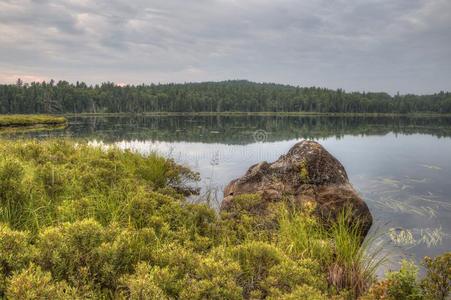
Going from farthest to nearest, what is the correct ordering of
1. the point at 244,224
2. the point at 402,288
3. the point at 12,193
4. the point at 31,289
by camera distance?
1. the point at 244,224
2. the point at 12,193
3. the point at 402,288
4. the point at 31,289

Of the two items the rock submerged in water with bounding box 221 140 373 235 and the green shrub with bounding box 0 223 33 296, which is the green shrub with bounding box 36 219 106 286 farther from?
the rock submerged in water with bounding box 221 140 373 235

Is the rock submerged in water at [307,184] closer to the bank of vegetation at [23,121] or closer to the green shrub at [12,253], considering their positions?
the green shrub at [12,253]

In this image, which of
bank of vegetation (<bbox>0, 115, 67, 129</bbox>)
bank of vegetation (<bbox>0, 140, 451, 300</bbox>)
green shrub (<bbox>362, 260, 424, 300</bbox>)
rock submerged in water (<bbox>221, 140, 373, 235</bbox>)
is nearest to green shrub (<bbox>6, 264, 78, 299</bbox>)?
bank of vegetation (<bbox>0, 140, 451, 300</bbox>)

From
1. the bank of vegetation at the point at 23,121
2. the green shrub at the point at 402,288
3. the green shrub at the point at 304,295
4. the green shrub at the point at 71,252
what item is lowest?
the green shrub at the point at 402,288

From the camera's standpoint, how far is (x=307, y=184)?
37.1 feet

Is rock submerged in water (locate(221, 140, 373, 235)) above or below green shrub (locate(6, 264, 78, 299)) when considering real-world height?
below

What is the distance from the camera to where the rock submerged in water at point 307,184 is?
1050 cm

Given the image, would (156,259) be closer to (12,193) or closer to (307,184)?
(12,193)

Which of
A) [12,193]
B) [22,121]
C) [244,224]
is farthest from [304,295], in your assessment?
[22,121]

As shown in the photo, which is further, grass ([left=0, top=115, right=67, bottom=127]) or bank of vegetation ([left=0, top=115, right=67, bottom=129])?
grass ([left=0, top=115, right=67, bottom=127])

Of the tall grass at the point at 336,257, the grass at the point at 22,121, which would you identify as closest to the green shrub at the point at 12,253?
the tall grass at the point at 336,257

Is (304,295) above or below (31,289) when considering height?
below

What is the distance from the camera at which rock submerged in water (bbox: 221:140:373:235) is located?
34.4 feet

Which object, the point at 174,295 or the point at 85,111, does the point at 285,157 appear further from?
the point at 85,111
